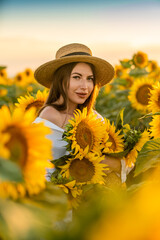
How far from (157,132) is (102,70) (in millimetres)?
1094

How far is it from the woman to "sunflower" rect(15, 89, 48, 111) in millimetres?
49

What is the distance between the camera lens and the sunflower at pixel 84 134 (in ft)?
4.51

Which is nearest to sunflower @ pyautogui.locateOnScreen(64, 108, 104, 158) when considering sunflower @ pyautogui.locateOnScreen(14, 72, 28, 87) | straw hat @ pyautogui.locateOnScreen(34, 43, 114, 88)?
straw hat @ pyautogui.locateOnScreen(34, 43, 114, 88)

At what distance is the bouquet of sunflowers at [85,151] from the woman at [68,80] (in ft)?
1.98

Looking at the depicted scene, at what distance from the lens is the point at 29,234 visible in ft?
1.28

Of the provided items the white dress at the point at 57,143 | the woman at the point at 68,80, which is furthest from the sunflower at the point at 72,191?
the woman at the point at 68,80

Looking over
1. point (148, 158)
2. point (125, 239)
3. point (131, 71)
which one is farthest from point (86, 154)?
point (131, 71)

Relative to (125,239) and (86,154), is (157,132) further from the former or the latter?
(125,239)

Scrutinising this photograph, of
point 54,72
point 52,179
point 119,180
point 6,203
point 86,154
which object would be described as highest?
point 54,72

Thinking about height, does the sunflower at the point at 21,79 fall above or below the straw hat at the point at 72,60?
below

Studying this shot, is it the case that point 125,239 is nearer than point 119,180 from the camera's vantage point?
Yes

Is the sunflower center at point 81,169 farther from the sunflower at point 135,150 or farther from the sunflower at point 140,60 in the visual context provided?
the sunflower at point 140,60

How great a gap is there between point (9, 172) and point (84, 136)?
96 centimetres

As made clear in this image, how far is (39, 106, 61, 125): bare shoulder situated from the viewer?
6.97ft
